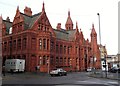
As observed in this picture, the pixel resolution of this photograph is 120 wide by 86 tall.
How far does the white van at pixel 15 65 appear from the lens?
49031 millimetres

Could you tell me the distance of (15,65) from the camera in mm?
48781

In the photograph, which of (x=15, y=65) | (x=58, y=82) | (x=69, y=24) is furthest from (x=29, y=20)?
(x=58, y=82)

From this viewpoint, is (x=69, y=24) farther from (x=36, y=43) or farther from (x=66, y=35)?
(x=36, y=43)

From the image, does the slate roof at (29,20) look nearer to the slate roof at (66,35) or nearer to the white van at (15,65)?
the white van at (15,65)

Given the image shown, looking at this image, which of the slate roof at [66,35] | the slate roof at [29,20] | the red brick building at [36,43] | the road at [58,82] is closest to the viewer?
the road at [58,82]

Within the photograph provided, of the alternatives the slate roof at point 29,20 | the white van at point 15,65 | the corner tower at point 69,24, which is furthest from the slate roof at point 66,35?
the white van at point 15,65

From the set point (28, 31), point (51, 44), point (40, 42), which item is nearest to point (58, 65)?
point (51, 44)

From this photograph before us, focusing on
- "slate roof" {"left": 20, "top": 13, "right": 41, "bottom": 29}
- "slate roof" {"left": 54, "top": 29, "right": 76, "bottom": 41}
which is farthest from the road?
"slate roof" {"left": 54, "top": 29, "right": 76, "bottom": 41}

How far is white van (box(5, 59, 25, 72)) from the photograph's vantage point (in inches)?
1930

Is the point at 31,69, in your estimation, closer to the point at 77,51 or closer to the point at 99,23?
the point at 99,23

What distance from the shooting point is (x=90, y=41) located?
312ft

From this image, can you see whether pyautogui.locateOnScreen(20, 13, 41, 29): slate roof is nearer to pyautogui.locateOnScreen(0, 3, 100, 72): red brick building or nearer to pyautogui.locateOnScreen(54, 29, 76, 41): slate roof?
pyautogui.locateOnScreen(0, 3, 100, 72): red brick building

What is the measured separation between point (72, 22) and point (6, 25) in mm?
31852

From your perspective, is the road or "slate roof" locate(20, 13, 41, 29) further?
"slate roof" locate(20, 13, 41, 29)
